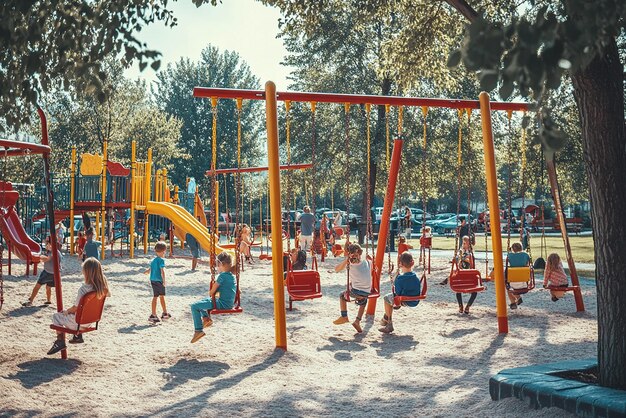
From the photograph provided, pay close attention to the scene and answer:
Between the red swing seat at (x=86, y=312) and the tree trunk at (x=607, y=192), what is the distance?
18.2 ft

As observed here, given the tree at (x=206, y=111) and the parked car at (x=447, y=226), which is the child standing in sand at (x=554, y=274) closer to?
the parked car at (x=447, y=226)

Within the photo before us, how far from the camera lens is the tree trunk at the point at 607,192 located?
20.6 ft

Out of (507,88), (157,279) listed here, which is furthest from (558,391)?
(157,279)

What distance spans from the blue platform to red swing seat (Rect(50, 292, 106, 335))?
4.68 metres

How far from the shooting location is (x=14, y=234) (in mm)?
16625

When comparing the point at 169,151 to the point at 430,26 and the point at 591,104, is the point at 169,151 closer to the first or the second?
the point at 430,26

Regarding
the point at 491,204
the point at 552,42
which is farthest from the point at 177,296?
the point at 552,42

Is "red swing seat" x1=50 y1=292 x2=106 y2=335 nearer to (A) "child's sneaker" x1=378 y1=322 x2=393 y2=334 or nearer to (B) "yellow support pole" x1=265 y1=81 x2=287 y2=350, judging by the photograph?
(B) "yellow support pole" x1=265 y1=81 x2=287 y2=350

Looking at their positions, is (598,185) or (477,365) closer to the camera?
(598,185)

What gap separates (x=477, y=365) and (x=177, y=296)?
7.25 m

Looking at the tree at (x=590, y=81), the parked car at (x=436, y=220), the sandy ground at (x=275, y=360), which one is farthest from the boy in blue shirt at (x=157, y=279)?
the parked car at (x=436, y=220)

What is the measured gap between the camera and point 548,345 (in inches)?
397

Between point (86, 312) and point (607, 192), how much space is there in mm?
5818

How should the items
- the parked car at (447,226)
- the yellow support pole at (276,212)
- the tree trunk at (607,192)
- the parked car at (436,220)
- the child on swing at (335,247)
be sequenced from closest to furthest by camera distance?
the tree trunk at (607,192) → the yellow support pole at (276,212) → the child on swing at (335,247) → the parked car at (447,226) → the parked car at (436,220)
